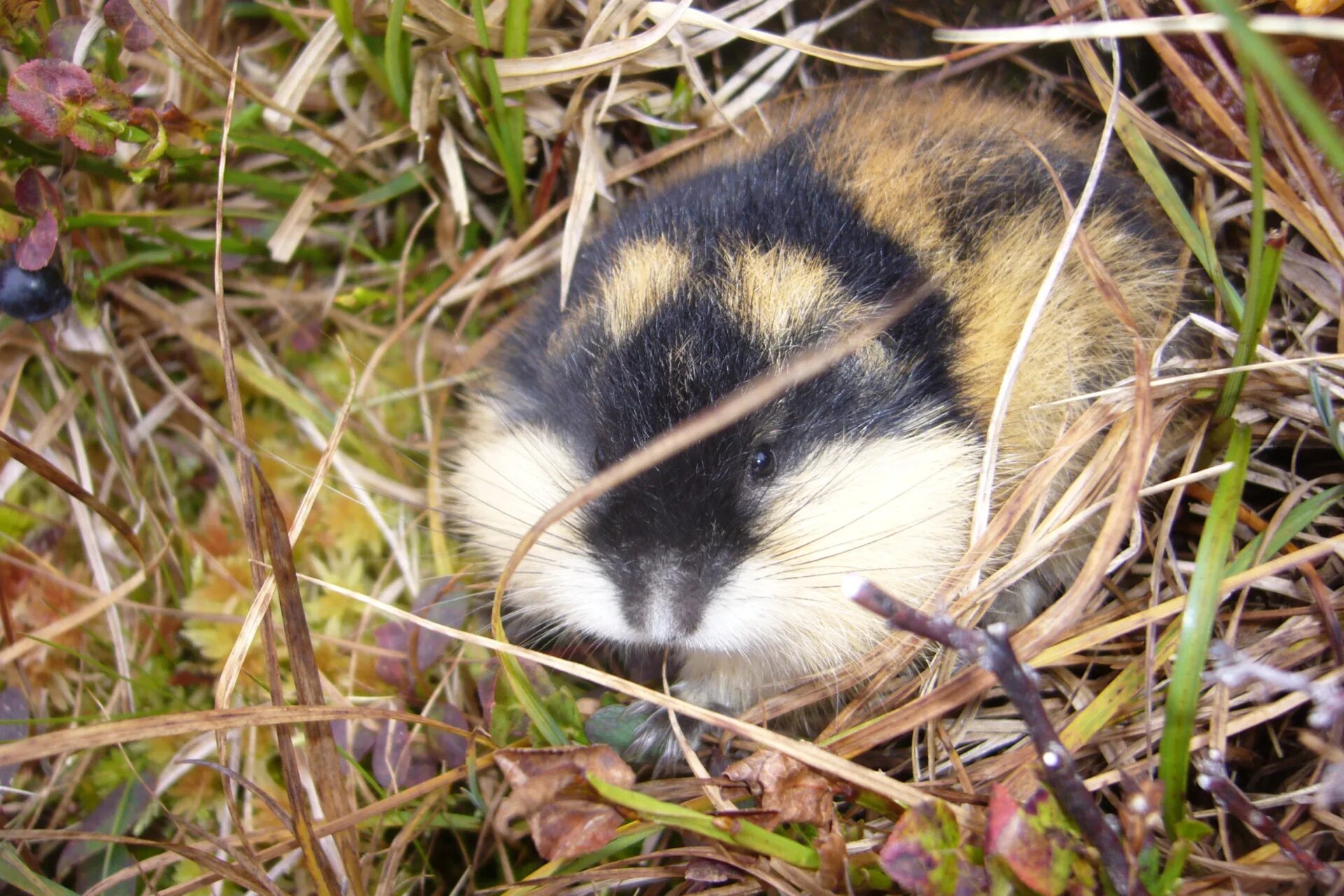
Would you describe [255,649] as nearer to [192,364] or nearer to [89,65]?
[192,364]

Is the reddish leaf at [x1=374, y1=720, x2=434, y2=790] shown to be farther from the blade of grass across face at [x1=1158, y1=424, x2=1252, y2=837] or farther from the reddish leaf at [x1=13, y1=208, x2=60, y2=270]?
the blade of grass across face at [x1=1158, y1=424, x2=1252, y2=837]

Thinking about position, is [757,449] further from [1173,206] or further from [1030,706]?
[1173,206]

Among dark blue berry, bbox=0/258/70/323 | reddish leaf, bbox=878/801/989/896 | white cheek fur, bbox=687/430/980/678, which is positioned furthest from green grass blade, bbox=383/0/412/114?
reddish leaf, bbox=878/801/989/896

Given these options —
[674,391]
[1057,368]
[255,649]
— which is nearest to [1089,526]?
[1057,368]

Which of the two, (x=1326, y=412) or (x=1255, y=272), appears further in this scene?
(x=1326, y=412)

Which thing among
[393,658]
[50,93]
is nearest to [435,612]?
[393,658]
